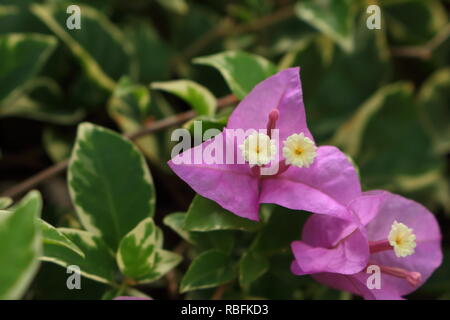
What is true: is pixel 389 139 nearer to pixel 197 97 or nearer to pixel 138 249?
pixel 197 97

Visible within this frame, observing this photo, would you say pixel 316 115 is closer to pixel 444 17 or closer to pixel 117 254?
pixel 444 17

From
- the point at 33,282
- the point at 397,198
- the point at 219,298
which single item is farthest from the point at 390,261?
the point at 33,282

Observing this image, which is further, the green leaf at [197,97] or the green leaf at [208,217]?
the green leaf at [197,97]

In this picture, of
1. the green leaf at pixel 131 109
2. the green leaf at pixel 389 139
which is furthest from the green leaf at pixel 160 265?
the green leaf at pixel 389 139

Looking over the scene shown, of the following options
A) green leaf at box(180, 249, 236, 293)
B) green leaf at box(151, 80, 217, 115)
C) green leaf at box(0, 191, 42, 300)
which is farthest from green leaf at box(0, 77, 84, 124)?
green leaf at box(0, 191, 42, 300)

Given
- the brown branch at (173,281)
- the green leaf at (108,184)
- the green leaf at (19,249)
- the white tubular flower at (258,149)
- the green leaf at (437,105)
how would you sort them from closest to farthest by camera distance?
the green leaf at (19,249) → the white tubular flower at (258,149) → the green leaf at (108,184) → the brown branch at (173,281) → the green leaf at (437,105)

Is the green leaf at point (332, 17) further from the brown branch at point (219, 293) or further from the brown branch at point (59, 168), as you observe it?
the brown branch at point (219, 293)
